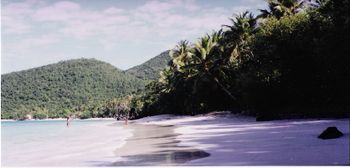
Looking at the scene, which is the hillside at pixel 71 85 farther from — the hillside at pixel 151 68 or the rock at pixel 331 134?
the rock at pixel 331 134

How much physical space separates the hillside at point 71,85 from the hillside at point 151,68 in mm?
4061

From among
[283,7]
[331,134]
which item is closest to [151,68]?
[283,7]

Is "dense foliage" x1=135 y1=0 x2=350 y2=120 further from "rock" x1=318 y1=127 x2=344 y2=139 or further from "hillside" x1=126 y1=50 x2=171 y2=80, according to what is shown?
"hillside" x1=126 y1=50 x2=171 y2=80

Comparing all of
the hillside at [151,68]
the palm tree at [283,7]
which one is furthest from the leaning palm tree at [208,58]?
the hillside at [151,68]

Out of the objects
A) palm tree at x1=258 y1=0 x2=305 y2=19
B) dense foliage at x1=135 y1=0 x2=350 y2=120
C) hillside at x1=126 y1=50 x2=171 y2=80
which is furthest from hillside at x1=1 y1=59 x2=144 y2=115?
palm tree at x1=258 y1=0 x2=305 y2=19

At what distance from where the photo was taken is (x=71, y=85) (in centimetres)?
10500

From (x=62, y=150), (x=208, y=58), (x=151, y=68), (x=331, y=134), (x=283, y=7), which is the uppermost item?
(x=151, y=68)

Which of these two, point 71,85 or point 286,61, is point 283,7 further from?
point 71,85

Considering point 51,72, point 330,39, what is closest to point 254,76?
point 330,39

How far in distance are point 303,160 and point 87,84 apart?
107 m

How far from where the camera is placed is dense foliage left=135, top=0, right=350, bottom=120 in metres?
17.2

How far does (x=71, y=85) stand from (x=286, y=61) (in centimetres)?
8852

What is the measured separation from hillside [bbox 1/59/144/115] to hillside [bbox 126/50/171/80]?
160 inches

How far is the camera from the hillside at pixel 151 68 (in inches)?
4464
